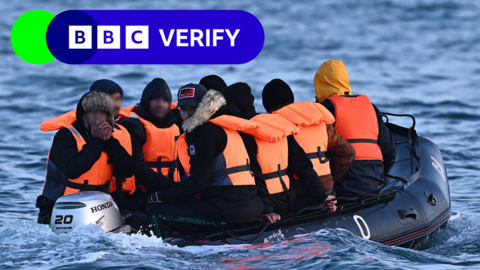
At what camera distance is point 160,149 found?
221 inches

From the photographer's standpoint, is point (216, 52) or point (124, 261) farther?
point (216, 52)

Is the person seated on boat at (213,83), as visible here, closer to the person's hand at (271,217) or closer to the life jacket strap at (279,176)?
the life jacket strap at (279,176)

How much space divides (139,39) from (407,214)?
1064 cm

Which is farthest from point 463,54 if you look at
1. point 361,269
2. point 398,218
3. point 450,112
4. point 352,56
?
point 361,269

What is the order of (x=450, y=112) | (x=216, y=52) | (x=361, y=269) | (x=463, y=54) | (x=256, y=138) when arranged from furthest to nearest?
1. (x=463, y=54)
2. (x=216, y=52)
3. (x=450, y=112)
4. (x=256, y=138)
5. (x=361, y=269)

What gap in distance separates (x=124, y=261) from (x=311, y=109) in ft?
6.12

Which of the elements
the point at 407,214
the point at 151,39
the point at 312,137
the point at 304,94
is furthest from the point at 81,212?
the point at 151,39

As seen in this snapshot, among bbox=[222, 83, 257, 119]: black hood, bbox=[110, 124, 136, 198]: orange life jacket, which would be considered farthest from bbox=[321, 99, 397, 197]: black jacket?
bbox=[110, 124, 136, 198]: orange life jacket

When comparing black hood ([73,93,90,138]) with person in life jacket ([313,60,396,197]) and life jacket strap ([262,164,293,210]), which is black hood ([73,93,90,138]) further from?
person in life jacket ([313,60,396,197])

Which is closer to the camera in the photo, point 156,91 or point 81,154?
point 81,154

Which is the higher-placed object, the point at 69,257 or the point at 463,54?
the point at 463,54

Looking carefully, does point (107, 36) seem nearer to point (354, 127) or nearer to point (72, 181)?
point (72, 181)

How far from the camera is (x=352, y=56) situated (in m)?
19.0

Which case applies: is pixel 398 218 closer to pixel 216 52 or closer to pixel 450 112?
pixel 450 112
